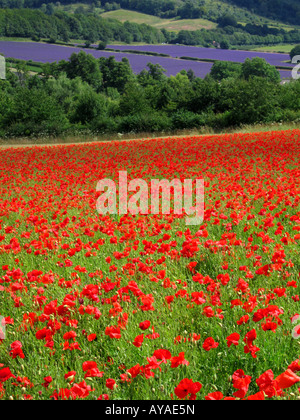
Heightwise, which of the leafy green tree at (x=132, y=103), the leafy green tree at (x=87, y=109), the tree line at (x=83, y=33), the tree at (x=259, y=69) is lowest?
the leafy green tree at (x=87, y=109)

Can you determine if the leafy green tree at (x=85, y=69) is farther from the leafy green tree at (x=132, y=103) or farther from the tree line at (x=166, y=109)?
the leafy green tree at (x=132, y=103)

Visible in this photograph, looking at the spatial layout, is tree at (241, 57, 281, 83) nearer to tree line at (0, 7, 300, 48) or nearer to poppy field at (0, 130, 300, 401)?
tree line at (0, 7, 300, 48)

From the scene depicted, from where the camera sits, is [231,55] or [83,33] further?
[83,33]

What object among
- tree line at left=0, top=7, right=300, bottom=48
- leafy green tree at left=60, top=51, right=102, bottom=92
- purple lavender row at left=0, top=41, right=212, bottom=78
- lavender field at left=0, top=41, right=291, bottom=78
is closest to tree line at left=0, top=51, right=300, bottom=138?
leafy green tree at left=60, top=51, right=102, bottom=92

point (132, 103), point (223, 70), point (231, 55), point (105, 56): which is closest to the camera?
point (132, 103)

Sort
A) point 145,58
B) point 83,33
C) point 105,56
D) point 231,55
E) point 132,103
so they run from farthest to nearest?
A: point 83,33 < point 145,58 < point 231,55 < point 105,56 < point 132,103

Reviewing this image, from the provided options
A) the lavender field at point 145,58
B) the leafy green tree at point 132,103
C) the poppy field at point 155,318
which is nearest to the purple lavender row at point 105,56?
the lavender field at point 145,58

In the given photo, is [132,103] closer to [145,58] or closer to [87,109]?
[87,109]

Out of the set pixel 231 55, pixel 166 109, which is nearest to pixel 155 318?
pixel 166 109

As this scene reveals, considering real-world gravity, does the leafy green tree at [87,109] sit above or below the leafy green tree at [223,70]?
below

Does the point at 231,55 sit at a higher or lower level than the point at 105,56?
higher

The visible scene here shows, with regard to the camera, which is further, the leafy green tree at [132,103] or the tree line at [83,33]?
the tree line at [83,33]

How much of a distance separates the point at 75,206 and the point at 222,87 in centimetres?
3455

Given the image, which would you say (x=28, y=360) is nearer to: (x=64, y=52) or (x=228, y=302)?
(x=228, y=302)
